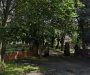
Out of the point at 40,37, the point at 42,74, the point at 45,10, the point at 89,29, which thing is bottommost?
the point at 42,74

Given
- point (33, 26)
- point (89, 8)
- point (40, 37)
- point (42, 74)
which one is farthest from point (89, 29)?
point (42, 74)

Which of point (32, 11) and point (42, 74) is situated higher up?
point (32, 11)

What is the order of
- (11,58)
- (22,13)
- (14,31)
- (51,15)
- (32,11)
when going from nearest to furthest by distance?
1. (14,31)
2. (51,15)
3. (32,11)
4. (22,13)
5. (11,58)

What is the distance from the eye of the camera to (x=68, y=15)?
330 inches

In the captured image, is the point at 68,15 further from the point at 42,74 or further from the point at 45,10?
the point at 42,74

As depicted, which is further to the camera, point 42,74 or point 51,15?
point 51,15

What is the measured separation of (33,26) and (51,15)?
5.83 meters

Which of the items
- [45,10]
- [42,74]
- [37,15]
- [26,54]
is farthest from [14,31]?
[26,54]

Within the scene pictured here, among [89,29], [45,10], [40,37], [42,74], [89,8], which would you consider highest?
[89,8]

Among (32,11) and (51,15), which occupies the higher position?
(32,11)

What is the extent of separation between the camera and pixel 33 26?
14289mm

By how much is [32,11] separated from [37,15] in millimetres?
1041

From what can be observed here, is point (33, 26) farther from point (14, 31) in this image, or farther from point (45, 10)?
point (14, 31)

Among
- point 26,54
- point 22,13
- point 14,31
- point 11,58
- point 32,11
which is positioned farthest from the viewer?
point 26,54
